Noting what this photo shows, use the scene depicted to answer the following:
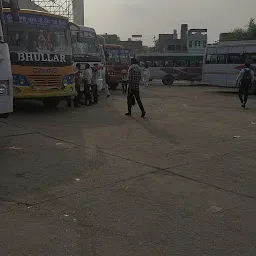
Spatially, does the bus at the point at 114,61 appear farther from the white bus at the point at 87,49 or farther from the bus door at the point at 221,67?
the white bus at the point at 87,49

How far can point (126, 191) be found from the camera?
17.1 feet

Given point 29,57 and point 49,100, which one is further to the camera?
point 49,100

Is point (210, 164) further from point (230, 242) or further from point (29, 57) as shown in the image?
point (29, 57)

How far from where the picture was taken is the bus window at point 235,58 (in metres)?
23.2

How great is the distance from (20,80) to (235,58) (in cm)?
1560

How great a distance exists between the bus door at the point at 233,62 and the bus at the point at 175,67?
339 inches

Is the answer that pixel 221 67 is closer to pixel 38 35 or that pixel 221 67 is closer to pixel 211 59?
pixel 211 59

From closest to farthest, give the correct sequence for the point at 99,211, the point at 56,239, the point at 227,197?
the point at 56,239 < the point at 99,211 < the point at 227,197

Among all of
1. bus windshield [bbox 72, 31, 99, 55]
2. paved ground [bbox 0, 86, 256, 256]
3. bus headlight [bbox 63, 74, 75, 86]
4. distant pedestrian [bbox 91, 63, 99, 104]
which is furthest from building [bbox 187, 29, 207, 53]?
paved ground [bbox 0, 86, 256, 256]

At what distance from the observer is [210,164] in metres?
6.63

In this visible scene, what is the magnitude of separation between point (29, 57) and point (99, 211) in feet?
26.8

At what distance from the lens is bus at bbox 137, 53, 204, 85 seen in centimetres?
3262

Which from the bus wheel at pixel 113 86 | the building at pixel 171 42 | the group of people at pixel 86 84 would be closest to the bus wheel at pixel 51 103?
the group of people at pixel 86 84

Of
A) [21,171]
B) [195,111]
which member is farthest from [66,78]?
[21,171]
